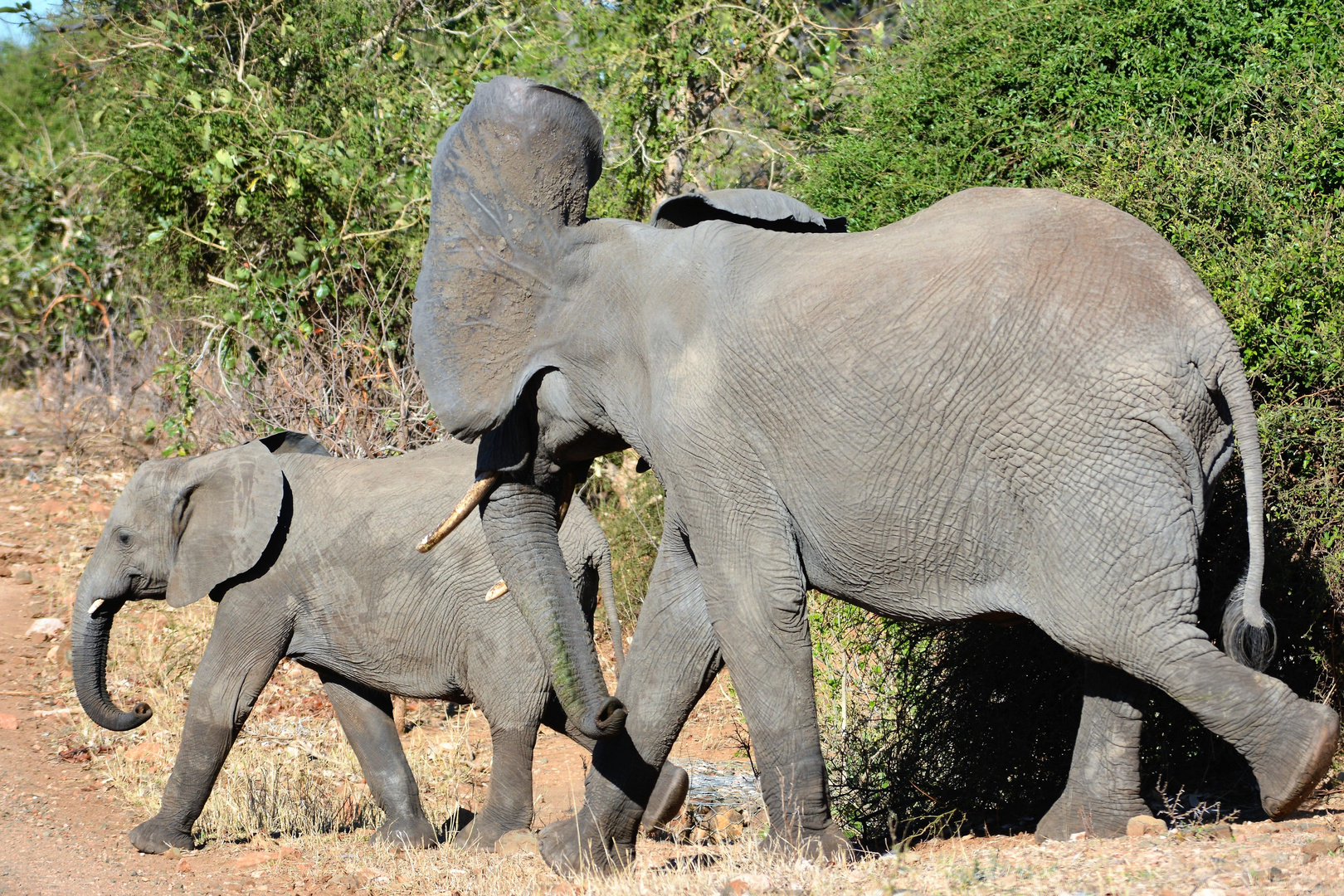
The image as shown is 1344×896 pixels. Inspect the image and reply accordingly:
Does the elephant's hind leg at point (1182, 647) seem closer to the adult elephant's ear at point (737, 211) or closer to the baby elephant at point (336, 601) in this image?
the adult elephant's ear at point (737, 211)

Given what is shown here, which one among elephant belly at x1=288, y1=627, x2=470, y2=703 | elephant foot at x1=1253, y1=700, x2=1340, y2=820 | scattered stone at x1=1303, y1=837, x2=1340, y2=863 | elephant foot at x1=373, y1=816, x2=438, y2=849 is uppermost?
elephant foot at x1=1253, y1=700, x2=1340, y2=820

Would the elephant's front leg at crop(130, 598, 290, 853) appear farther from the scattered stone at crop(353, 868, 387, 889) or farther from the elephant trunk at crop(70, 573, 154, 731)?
the scattered stone at crop(353, 868, 387, 889)

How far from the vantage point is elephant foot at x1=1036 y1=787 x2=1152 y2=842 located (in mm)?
4426

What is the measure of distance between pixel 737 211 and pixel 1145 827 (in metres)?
2.43

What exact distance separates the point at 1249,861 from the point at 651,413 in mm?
2200

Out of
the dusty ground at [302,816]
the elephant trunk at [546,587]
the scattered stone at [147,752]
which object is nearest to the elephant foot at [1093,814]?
the dusty ground at [302,816]

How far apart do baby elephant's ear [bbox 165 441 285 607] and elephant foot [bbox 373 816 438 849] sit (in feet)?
4.67

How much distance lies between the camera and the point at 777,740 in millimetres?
4496

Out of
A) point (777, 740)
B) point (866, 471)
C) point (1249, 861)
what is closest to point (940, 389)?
point (866, 471)

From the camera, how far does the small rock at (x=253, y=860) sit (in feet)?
19.5

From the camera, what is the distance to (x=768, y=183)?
10766mm

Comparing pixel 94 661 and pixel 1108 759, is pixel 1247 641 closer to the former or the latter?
pixel 1108 759

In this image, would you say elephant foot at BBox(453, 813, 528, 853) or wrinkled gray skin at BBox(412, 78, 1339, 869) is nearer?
wrinkled gray skin at BBox(412, 78, 1339, 869)

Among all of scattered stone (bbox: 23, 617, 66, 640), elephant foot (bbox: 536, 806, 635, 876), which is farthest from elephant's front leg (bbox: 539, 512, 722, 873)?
scattered stone (bbox: 23, 617, 66, 640)
